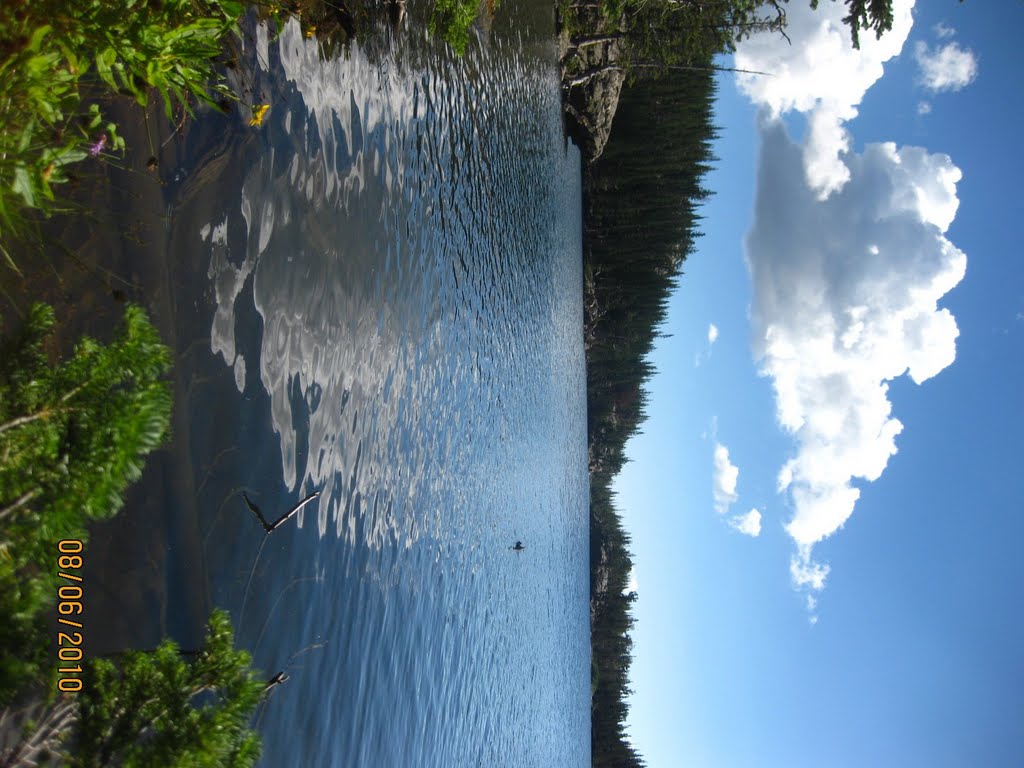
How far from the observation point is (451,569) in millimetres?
16359

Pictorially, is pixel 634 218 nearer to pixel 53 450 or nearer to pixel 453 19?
pixel 453 19

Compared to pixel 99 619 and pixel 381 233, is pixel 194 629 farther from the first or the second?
pixel 381 233

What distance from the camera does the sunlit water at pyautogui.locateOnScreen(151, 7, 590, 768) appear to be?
859 cm

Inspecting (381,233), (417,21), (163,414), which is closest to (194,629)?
(163,414)

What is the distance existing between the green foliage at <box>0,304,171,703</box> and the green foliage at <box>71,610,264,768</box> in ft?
1.84

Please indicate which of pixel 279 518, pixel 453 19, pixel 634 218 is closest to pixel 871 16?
pixel 453 19

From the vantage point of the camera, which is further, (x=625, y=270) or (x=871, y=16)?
(x=625, y=270)

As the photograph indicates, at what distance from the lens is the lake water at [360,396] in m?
8.21

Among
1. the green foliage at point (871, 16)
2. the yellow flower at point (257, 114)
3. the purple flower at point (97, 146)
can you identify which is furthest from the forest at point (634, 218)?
the purple flower at point (97, 146)

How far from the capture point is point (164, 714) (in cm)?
479

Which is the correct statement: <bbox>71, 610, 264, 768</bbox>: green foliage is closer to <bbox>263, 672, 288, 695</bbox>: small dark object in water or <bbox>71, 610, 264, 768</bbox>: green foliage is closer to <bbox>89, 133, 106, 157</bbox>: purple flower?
<bbox>263, 672, 288, 695</bbox>: small dark object in water

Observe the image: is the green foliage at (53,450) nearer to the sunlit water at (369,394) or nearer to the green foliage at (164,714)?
the green foliage at (164,714)
